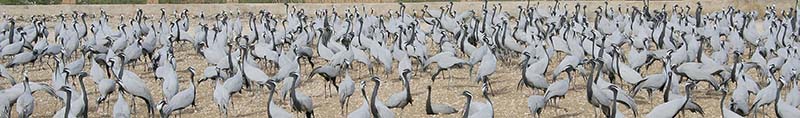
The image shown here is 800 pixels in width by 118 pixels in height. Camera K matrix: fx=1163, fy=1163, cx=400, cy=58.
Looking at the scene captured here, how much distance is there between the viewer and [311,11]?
80.7 ft

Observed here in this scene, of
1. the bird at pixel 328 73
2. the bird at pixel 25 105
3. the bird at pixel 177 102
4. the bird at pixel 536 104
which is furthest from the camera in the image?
the bird at pixel 328 73

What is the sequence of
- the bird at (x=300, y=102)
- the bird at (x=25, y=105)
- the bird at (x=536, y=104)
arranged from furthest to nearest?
1. the bird at (x=300, y=102)
2. the bird at (x=536, y=104)
3. the bird at (x=25, y=105)

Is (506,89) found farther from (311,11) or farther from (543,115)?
(311,11)

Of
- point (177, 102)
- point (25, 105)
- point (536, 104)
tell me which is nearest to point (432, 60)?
point (536, 104)

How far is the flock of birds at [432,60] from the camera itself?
394 inches

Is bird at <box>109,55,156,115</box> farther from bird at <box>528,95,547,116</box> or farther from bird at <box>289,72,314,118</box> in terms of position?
bird at <box>528,95,547,116</box>

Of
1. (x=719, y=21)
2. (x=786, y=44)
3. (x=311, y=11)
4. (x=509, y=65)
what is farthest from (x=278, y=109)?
(x=311, y=11)

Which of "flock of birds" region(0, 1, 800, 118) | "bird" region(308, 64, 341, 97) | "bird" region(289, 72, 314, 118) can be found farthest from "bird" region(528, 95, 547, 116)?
"bird" region(308, 64, 341, 97)

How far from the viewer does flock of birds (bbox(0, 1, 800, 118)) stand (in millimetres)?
10018

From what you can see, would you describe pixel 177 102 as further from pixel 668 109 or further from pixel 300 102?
pixel 668 109

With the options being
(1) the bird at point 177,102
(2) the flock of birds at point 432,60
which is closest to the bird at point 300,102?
(2) the flock of birds at point 432,60

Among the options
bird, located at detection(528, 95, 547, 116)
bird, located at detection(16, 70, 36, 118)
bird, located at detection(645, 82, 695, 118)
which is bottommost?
bird, located at detection(16, 70, 36, 118)

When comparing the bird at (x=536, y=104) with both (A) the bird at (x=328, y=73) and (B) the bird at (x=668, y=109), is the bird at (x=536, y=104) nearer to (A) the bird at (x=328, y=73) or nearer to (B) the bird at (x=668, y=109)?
(B) the bird at (x=668, y=109)

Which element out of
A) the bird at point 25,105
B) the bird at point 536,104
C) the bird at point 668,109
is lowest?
the bird at point 25,105
